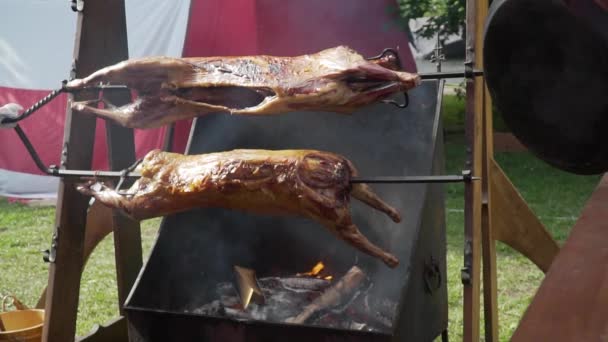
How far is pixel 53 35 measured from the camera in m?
7.27

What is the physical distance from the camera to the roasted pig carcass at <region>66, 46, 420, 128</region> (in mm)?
2512

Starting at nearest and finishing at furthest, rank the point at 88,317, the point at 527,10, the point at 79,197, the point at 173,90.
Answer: the point at 527,10 < the point at 173,90 < the point at 79,197 < the point at 88,317

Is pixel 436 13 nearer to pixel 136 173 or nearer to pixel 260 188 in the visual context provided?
pixel 136 173

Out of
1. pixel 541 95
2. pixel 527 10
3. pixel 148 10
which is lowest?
pixel 541 95

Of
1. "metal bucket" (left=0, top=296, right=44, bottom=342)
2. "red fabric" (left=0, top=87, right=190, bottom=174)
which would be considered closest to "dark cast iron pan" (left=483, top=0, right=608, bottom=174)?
"metal bucket" (left=0, top=296, right=44, bottom=342)

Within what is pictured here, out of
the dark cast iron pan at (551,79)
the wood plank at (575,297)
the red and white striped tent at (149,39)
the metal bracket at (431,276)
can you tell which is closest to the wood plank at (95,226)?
the metal bracket at (431,276)

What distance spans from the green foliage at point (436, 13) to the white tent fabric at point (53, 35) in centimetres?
228

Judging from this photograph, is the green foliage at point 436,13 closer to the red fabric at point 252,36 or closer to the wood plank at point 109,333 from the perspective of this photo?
the red fabric at point 252,36

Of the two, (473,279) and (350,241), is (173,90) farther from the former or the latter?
(473,279)

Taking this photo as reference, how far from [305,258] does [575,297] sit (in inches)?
68.3

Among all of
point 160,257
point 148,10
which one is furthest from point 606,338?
point 148,10

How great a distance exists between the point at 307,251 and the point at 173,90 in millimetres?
870

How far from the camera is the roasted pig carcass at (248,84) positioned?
251 centimetres

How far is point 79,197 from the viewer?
122 inches
